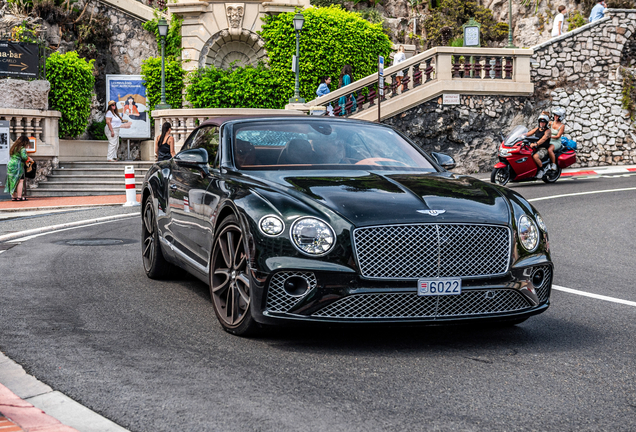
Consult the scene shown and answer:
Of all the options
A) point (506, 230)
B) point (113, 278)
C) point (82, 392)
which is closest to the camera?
point (82, 392)

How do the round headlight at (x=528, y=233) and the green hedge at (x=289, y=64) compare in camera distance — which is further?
the green hedge at (x=289, y=64)

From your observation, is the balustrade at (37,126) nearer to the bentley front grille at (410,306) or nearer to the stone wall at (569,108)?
the stone wall at (569,108)

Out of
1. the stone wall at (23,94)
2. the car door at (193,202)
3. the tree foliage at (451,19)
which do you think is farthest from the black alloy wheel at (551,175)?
the tree foliage at (451,19)

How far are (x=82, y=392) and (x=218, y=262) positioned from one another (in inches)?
66.5

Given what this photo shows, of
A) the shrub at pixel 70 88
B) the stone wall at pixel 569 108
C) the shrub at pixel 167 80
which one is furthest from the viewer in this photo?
the shrub at pixel 167 80

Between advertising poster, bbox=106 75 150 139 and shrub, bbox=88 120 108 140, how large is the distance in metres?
0.94

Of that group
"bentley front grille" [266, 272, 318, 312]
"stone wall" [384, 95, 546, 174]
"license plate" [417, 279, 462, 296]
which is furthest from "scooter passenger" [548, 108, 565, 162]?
"bentley front grille" [266, 272, 318, 312]

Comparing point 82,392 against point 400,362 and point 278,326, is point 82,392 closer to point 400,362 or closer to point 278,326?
point 278,326

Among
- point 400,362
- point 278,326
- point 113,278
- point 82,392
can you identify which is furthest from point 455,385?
point 113,278

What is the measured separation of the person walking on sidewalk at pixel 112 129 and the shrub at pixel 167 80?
73.7 inches

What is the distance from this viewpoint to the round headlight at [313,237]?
4988 millimetres

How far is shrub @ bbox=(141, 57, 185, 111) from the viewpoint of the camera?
101ft

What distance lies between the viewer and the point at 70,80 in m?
28.7

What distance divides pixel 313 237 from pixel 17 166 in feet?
55.9
